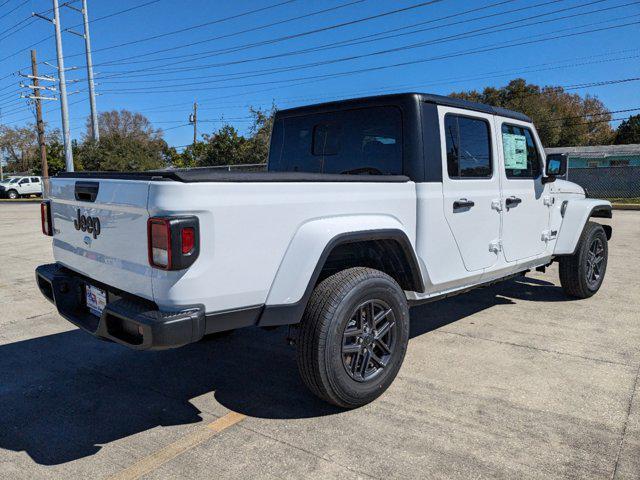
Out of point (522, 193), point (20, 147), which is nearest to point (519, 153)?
point (522, 193)

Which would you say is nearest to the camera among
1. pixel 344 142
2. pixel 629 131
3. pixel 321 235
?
pixel 321 235

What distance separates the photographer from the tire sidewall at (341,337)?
9.59 ft

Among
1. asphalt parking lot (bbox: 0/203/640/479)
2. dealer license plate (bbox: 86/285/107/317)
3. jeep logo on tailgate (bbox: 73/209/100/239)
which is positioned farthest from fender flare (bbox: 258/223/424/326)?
jeep logo on tailgate (bbox: 73/209/100/239)

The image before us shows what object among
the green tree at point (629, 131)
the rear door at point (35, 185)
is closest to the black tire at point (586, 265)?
the rear door at point (35, 185)

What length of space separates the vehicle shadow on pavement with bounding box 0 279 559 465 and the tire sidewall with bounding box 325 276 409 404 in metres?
0.24

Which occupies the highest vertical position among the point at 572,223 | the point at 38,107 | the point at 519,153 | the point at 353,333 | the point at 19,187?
the point at 38,107

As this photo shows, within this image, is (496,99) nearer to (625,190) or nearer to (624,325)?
(625,190)

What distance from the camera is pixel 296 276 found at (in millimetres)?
2812

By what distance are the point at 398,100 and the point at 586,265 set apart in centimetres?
346

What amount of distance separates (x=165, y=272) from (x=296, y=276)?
2.33 feet

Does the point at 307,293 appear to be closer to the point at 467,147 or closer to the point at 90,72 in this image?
the point at 467,147

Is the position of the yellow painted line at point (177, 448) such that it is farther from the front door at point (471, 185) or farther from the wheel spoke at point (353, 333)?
the front door at point (471, 185)

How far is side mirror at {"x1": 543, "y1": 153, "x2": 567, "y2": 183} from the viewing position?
4832mm

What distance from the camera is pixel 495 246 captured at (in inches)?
167
